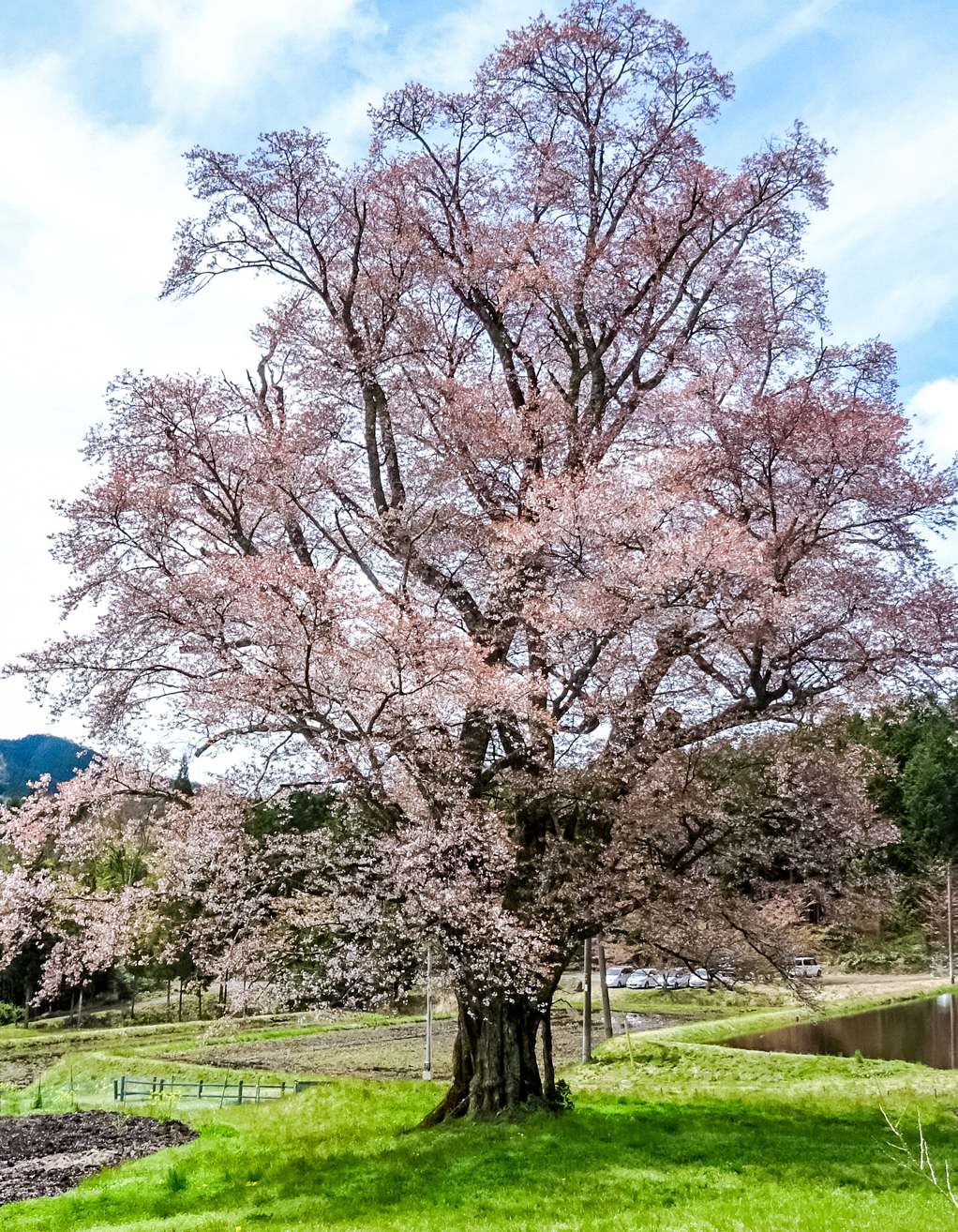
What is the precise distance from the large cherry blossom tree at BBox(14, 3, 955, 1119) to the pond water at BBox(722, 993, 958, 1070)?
49.4ft

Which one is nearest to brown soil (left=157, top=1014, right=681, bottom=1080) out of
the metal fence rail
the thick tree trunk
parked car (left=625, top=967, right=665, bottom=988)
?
the metal fence rail

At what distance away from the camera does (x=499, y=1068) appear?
12.6m

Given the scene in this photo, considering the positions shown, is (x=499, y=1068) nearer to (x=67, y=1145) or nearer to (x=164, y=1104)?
(x=67, y=1145)

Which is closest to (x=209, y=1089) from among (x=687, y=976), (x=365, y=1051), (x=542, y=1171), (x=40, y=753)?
(x=365, y=1051)

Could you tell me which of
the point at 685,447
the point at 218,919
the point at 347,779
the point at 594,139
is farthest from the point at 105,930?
the point at 594,139

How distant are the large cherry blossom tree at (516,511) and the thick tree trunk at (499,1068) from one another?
0.04m

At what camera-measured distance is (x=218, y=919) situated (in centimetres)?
1182

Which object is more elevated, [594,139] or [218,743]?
[594,139]

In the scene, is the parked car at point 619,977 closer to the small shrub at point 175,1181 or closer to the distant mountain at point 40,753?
the small shrub at point 175,1181

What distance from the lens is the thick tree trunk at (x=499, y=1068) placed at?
41.1 ft

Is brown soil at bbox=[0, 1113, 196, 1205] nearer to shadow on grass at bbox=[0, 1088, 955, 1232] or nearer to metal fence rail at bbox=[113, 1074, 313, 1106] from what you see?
shadow on grass at bbox=[0, 1088, 955, 1232]

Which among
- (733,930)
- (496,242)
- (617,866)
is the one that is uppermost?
(496,242)

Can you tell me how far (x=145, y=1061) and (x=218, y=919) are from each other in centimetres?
1648

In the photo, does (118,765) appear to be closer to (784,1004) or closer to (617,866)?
(617,866)
